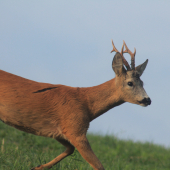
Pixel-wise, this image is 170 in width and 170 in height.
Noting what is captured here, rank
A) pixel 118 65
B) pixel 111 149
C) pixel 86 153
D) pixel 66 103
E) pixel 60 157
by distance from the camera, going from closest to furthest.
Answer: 1. pixel 86 153
2. pixel 66 103
3. pixel 118 65
4. pixel 60 157
5. pixel 111 149

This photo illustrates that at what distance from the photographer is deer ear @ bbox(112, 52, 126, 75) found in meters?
4.60

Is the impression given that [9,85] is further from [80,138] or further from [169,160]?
[169,160]

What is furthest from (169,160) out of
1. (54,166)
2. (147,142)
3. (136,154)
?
(54,166)

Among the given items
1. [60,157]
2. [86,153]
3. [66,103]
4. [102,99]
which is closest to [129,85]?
[102,99]

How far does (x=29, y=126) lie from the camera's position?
4.46m

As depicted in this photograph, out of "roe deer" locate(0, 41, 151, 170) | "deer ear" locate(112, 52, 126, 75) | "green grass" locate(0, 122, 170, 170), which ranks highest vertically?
"deer ear" locate(112, 52, 126, 75)

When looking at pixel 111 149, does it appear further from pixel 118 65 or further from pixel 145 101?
pixel 118 65

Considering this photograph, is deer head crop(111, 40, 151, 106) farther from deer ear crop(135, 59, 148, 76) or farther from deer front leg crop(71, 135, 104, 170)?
deer front leg crop(71, 135, 104, 170)

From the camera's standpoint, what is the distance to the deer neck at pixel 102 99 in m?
4.74

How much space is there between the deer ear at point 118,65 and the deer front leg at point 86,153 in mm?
1330

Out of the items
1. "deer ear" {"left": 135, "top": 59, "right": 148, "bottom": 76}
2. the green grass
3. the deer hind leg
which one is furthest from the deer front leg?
the green grass

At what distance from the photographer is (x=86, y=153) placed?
4.31 m

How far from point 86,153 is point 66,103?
89 centimetres

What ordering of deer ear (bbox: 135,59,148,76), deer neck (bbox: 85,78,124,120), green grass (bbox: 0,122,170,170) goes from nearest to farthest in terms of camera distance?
deer neck (bbox: 85,78,124,120) < deer ear (bbox: 135,59,148,76) < green grass (bbox: 0,122,170,170)
